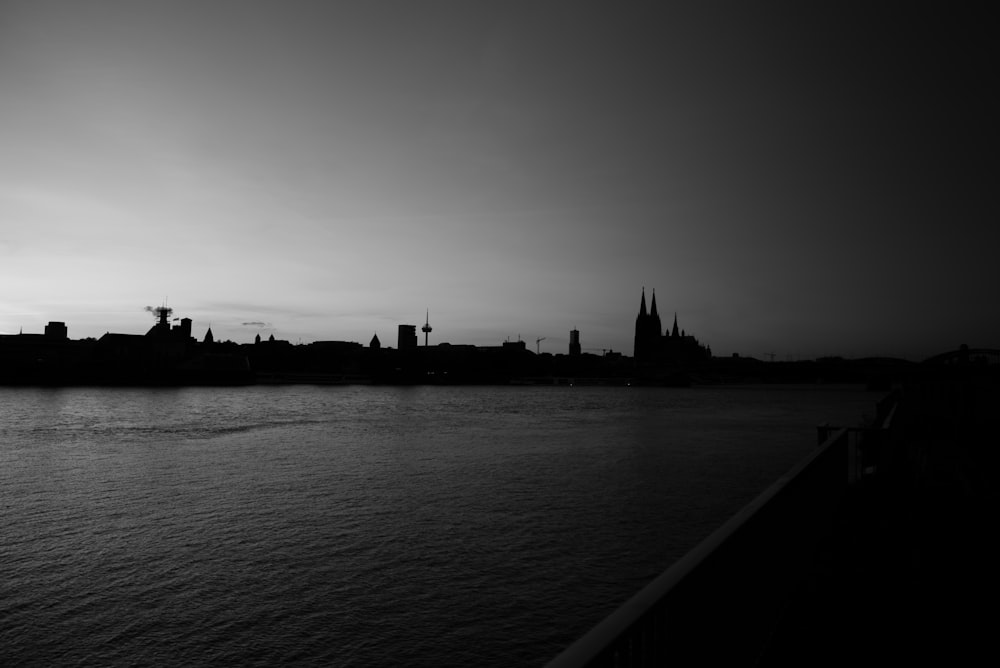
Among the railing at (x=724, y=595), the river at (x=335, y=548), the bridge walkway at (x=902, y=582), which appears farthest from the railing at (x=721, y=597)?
the river at (x=335, y=548)

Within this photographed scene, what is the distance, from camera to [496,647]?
10633 mm

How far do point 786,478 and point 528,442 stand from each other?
40.2 meters

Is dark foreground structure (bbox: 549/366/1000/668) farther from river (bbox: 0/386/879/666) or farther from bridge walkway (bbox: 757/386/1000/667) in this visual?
river (bbox: 0/386/879/666)

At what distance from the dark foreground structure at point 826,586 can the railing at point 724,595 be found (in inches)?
0.5

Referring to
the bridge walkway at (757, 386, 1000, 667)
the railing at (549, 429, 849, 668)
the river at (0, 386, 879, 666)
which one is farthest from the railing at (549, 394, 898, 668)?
the river at (0, 386, 879, 666)

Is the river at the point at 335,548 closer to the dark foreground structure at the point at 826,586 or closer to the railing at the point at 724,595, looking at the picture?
the dark foreground structure at the point at 826,586

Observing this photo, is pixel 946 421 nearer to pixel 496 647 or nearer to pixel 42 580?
pixel 496 647

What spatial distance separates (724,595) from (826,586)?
4.13m

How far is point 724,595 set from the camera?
5.05 m

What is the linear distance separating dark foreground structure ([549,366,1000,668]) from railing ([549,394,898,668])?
0.5 inches

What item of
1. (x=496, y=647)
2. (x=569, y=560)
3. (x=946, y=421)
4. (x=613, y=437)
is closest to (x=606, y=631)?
(x=496, y=647)

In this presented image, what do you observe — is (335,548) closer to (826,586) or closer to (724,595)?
(826,586)

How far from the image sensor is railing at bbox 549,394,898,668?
3.44 meters

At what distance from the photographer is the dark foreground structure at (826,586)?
3.99m
